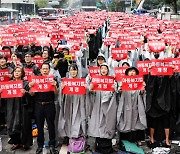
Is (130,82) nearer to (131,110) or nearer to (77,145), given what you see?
(131,110)

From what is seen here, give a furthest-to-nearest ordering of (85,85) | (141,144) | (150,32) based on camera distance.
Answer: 1. (150,32)
2. (141,144)
3. (85,85)

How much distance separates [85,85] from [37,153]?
152cm

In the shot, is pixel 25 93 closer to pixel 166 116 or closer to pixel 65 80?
pixel 65 80

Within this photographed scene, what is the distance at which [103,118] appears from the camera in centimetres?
691

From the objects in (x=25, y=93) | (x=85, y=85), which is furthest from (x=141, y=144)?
(x=25, y=93)

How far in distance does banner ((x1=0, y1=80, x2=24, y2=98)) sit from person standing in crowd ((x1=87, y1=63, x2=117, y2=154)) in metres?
1.31

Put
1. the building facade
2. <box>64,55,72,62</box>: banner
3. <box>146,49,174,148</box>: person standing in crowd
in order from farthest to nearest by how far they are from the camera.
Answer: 1. the building facade
2. <box>64,55,72,62</box>: banner
3. <box>146,49,174,148</box>: person standing in crowd

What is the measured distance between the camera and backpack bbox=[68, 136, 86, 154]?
22.2 feet

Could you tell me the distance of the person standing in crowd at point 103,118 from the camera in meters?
6.84

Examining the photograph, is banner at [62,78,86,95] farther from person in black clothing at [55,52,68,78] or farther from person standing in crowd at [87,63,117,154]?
person in black clothing at [55,52,68,78]

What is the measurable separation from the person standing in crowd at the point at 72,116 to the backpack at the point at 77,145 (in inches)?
3.1

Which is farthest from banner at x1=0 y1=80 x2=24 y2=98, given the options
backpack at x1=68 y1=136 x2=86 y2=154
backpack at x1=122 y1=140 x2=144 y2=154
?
backpack at x1=122 y1=140 x2=144 y2=154

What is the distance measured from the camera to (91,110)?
6.95 m

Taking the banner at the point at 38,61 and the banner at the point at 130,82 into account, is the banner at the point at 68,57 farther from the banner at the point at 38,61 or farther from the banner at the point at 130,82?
the banner at the point at 130,82
